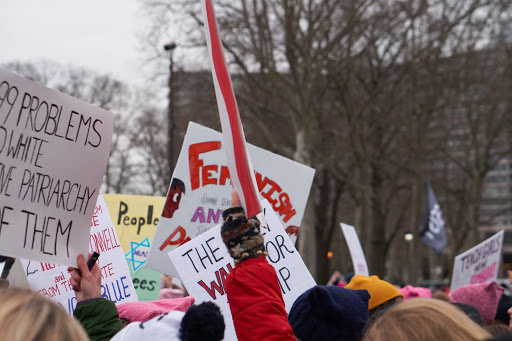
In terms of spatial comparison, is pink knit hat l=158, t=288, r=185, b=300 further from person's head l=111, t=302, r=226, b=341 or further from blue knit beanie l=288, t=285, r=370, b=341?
person's head l=111, t=302, r=226, b=341

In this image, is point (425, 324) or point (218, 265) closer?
point (425, 324)

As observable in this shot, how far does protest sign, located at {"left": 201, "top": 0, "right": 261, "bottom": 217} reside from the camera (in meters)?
2.55

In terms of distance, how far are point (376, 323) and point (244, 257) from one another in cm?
55

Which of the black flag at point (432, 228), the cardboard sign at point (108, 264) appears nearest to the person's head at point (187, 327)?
the cardboard sign at point (108, 264)

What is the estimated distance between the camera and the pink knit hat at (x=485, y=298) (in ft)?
16.2

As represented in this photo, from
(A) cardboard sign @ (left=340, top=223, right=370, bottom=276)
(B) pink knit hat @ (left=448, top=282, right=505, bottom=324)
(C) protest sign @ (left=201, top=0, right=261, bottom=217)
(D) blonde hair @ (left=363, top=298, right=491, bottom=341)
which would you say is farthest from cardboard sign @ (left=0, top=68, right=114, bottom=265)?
(A) cardboard sign @ (left=340, top=223, right=370, bottom=276)

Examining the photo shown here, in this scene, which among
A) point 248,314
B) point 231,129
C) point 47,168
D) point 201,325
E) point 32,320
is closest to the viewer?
point 32,320

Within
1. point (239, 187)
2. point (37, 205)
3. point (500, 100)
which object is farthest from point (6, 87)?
point (500, 100)

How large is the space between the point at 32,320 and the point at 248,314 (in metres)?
0.88

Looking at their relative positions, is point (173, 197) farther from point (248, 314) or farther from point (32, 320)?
point (32, 320)

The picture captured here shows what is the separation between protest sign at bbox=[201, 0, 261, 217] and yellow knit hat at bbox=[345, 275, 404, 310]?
130 centimetres

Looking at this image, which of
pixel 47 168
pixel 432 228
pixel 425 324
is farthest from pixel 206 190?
pixel 432 228

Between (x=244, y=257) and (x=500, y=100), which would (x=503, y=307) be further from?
(x=500, y=100)

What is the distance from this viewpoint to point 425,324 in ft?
6.37
